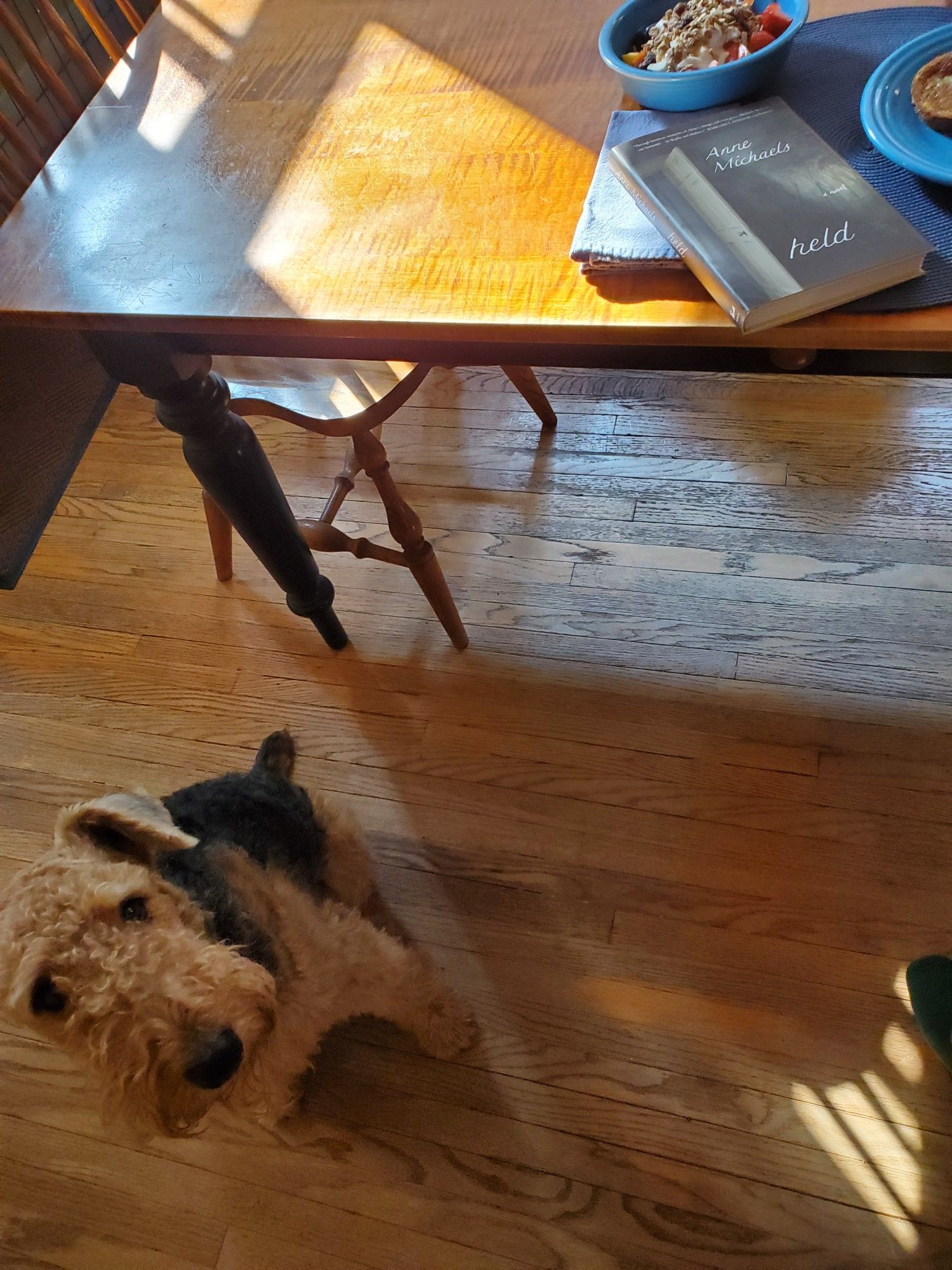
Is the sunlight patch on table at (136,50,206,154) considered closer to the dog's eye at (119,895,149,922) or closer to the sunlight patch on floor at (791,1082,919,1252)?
the dog's eye at (119,895,149,922)

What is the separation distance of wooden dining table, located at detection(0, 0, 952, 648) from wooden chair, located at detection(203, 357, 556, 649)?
14cm

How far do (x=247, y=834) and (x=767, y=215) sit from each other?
104cm

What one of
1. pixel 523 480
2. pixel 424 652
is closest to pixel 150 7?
pixel 523 480

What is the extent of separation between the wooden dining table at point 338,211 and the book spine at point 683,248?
0.02 m

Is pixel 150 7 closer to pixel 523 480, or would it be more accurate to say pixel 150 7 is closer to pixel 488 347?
pixel 523 480

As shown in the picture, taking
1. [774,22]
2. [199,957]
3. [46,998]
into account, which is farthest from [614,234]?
[46,998]

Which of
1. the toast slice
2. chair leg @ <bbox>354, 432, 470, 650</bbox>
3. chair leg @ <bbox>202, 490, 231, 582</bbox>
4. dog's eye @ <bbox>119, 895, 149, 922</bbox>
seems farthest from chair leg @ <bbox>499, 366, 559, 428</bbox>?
dog's eye @ <bbox>119, 895, 149, 922</bbox>

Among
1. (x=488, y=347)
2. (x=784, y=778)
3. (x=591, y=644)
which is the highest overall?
(x=488, y=347)

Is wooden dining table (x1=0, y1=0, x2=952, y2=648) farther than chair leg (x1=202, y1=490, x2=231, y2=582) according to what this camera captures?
No

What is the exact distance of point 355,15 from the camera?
1.29 meters

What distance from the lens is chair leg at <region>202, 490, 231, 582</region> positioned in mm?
1832

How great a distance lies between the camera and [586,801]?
1564mm

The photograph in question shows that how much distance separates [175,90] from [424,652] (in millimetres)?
1076

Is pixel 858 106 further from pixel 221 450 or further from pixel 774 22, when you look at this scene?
pixel 221 450
